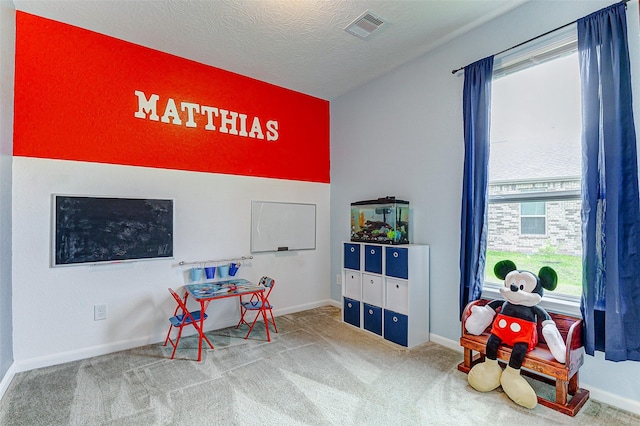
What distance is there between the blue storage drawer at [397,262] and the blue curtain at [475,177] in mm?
481

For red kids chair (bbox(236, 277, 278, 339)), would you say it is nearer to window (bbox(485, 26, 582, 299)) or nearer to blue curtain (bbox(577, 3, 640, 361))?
window (bbox(485, 26, 582, 299))

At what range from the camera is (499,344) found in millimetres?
2180

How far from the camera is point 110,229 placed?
9.27ft

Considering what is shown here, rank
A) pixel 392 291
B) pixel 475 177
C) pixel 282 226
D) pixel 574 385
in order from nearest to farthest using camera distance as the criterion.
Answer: pixel 574 385
pixel 475 177
pixel 392 291
pixel 282 226

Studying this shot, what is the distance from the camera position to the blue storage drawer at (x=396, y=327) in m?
2.92

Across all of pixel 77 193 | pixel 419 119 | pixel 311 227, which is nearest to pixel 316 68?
pixel 419 119

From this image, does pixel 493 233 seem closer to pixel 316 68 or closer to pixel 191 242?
pixel 316 68

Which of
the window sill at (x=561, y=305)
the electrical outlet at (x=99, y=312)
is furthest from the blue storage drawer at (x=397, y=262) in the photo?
the electrical outlet at (x=99, y=312)

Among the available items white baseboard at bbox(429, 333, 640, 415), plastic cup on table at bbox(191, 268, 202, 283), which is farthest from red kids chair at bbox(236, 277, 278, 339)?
white baseboard at bbox(429, 333, 640, 415)

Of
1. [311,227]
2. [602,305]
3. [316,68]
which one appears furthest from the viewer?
[311,227]

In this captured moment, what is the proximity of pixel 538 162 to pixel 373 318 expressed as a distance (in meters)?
2.05

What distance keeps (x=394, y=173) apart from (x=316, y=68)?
1458mm

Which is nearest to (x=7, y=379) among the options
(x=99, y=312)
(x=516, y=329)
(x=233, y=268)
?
(x=99, y=312)

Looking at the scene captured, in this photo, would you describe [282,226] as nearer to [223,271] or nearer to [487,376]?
[223,271]
